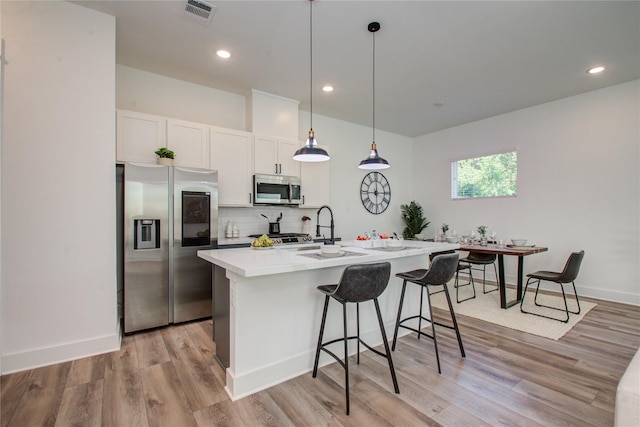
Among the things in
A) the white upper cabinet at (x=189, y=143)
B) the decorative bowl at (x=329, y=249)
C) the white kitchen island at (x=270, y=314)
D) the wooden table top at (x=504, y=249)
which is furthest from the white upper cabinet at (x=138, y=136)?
the wooden table top at (x=504, y=249)

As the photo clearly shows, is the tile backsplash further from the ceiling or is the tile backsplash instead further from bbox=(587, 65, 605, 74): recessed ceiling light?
bbox=(587, 65, 605, 74): recessed ceiling light

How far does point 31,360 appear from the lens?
2342 millimetres

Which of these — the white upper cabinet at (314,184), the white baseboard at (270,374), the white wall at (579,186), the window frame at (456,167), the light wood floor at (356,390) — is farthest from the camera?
the window frame at (456,167)

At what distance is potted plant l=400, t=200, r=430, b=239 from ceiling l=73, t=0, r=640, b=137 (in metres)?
2.44

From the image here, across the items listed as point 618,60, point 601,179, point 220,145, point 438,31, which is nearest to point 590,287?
point 601,179

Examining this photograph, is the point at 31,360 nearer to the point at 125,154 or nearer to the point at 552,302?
the point at 125,154

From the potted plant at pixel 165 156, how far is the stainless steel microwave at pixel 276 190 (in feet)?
3.69

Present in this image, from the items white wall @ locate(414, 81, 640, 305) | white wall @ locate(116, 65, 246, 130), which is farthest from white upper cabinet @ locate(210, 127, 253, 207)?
white wall @ locate(414, 81, 640, 305)

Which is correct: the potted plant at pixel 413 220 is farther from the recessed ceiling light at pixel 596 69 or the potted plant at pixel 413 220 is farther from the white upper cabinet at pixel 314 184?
the recessed ceiling light at pixel 596 69

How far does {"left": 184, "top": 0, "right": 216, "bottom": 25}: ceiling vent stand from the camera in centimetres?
251

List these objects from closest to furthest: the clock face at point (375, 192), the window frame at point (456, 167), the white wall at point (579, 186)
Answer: the white wall at point (579, 186)
the window frame at point (456, 167)
the clock face at point (375, 192)

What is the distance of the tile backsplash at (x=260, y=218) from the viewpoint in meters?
4.25

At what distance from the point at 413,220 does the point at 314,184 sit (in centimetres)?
267

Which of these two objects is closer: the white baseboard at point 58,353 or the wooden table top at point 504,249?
the white baseboard at point 58,353
